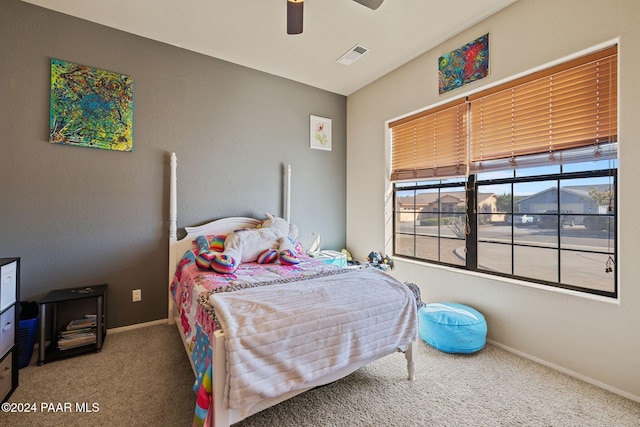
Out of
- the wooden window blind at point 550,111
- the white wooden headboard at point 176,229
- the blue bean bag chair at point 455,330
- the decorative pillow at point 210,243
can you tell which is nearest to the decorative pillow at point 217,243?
the decorative pillow at point 210,243

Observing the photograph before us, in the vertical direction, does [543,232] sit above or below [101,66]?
below

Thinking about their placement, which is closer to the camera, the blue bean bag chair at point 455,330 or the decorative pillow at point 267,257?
the blue bean bag chair at point 455,330

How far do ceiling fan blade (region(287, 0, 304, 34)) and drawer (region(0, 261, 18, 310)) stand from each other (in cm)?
234

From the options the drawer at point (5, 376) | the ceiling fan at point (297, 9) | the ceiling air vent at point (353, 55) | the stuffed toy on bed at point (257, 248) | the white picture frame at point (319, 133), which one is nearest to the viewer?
the drawer at point (5, 376)

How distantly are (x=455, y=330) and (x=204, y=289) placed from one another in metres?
1.91

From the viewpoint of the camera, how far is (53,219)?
7.61 feet

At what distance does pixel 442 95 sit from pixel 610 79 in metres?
1.20

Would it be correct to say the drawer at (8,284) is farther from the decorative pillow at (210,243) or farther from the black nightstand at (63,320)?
the decorative pillow at (210,243)

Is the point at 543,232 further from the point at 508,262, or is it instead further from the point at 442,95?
the point at 442,95

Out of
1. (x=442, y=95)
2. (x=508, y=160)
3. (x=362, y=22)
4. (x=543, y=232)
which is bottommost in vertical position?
(x=543, y=232)

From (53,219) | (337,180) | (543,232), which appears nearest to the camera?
(543,232)

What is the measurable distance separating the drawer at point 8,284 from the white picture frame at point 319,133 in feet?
9.68

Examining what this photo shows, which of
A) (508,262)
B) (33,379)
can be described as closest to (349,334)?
(508,262)

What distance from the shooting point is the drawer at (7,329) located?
1596 mm
